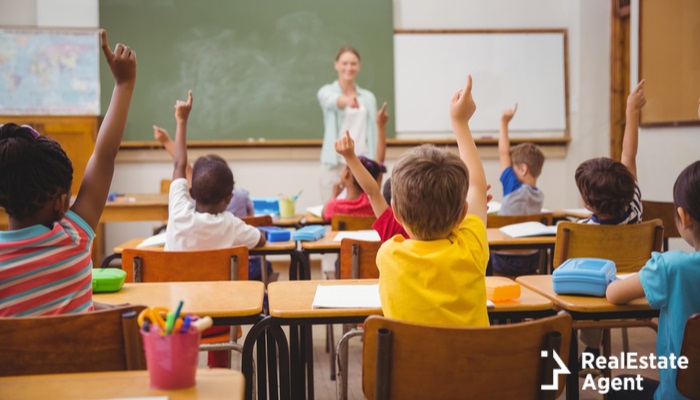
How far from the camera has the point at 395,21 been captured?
6.89 metres

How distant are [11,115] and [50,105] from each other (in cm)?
37

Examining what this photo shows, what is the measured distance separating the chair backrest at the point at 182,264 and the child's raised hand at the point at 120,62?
843mm

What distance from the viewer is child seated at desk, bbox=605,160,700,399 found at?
1.62 m

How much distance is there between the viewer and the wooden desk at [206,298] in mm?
1790

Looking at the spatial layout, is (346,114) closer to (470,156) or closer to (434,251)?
(470,156)

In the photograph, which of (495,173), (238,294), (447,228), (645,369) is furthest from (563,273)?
(495,173)

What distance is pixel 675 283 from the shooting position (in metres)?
1.64

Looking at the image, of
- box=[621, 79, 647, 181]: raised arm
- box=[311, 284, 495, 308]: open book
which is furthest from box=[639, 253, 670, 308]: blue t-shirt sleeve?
box=[621, 79, 647, 181]: raised arm

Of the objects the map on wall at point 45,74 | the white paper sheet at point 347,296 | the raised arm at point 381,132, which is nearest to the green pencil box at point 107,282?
the white paper sheet at point 347,296

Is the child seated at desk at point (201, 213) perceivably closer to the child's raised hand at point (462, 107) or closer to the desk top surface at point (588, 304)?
the child's raised hand at point (462, 107)

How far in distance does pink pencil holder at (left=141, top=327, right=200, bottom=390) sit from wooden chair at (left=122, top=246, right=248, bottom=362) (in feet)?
4.51

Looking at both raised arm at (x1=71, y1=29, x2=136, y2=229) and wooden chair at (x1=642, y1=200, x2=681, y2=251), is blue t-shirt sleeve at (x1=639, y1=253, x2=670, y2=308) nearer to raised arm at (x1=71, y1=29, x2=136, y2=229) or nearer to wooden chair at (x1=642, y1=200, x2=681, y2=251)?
raised arm at (x1=71, y1=29, x2=136, y2=229)

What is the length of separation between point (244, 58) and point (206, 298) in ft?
16.8

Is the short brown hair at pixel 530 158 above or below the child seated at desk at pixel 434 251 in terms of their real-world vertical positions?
above
